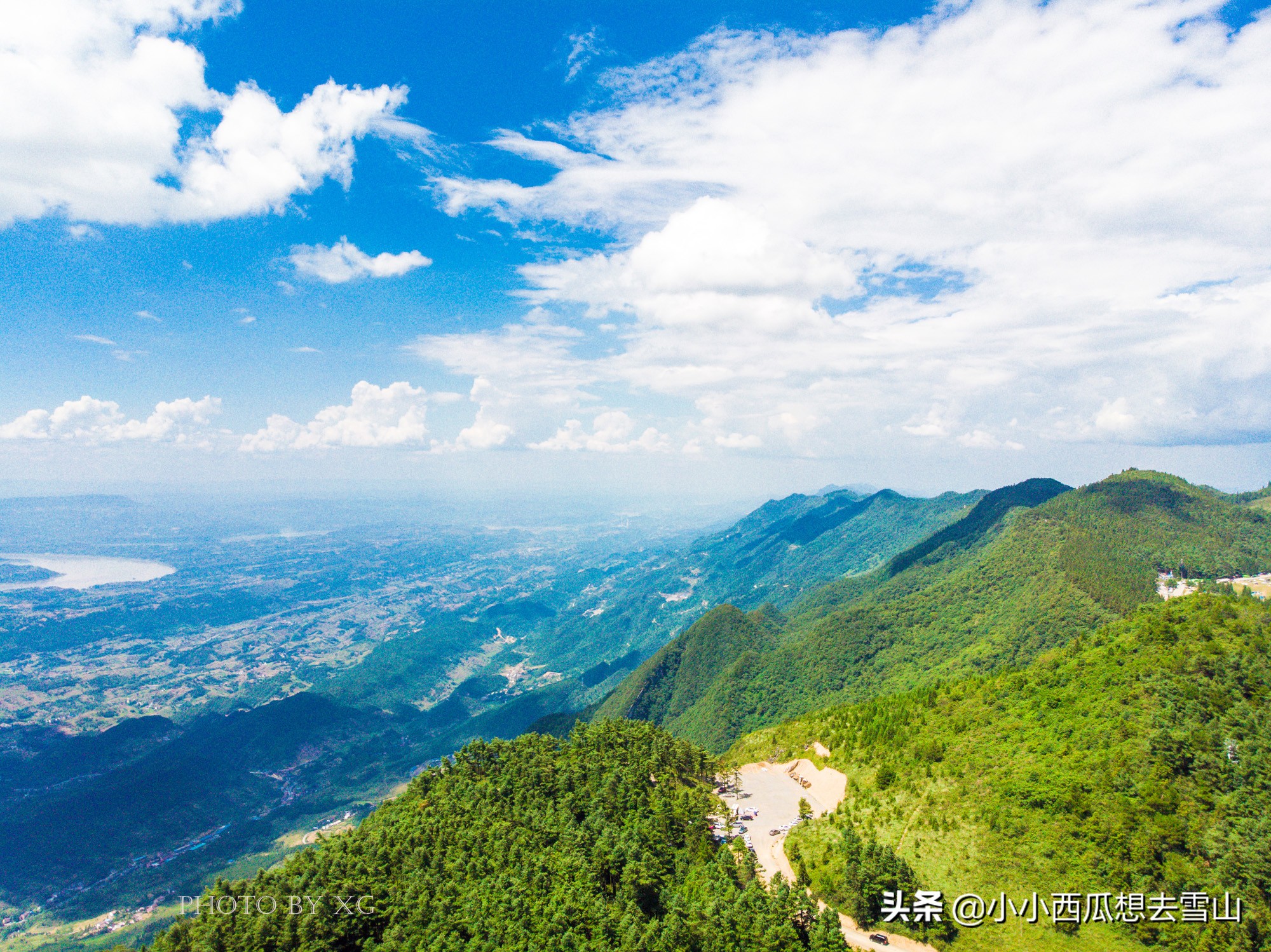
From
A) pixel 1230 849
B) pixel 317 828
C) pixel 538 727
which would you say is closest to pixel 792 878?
pixel 1230 849

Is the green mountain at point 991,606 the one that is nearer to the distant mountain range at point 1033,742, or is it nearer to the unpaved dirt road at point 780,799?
the distant mountain range at point 1033,742

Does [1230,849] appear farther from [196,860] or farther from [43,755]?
[43,755]

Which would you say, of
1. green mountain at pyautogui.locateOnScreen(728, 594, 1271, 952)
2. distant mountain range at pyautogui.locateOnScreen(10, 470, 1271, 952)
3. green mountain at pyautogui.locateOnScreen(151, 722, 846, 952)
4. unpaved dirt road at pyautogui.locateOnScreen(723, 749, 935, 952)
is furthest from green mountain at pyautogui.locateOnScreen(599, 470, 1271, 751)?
green mountain at pyautogui.locateOnScreen(151, 722, 846, 952)

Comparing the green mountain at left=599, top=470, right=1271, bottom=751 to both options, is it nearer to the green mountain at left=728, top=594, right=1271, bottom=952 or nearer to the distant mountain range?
the distant mountain range

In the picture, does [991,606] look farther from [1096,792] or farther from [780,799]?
[1096,792]

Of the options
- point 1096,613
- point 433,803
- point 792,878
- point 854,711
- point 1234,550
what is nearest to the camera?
point 792,878

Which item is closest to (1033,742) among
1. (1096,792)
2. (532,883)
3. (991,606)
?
(1096,792)
